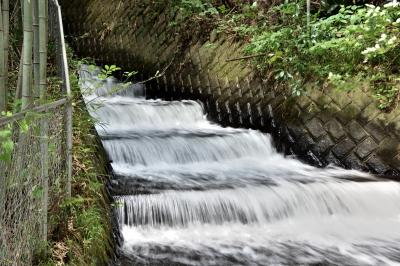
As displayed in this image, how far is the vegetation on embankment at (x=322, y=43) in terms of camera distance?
19.5ft

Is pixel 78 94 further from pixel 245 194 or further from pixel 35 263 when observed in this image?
pixel 35 263

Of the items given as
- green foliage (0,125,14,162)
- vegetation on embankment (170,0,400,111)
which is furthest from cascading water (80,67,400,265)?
green foliage (0,125,14,162)

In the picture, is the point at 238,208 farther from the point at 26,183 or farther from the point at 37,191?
the point at 26,183

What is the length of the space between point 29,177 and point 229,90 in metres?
6.33

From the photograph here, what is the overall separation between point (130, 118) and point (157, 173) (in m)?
2.63

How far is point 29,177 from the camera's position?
2213 millimetres

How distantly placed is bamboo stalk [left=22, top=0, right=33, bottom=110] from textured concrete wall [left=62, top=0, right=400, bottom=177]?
16.7ft

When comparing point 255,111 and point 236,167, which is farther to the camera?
point 255,111

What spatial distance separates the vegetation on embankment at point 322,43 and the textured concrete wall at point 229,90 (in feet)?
0.69

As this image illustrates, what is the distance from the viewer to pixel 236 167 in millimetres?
6668

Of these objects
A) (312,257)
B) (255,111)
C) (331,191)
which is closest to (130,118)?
(255,111)

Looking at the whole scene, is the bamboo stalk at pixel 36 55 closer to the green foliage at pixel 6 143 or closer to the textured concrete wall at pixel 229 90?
the green foliage at pixel 6 143

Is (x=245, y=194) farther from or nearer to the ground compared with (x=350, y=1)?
nearer to the ground

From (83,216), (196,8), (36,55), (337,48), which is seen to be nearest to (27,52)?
(36,55)
